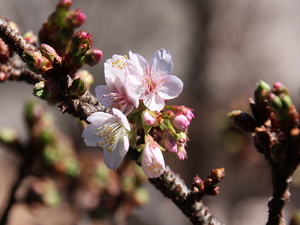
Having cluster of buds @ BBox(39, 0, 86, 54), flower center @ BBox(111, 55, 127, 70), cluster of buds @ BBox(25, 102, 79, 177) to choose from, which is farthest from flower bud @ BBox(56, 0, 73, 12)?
cluster of buds @ BBox(25, 102, 79, 177)

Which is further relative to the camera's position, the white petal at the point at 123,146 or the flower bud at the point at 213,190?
the flower bud at the point at 213,190

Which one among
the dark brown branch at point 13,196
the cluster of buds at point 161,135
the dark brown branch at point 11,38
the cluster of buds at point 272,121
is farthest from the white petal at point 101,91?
the dark brown branch at point 13,196

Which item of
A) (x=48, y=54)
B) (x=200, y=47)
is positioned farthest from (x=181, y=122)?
(x=200, y=47)

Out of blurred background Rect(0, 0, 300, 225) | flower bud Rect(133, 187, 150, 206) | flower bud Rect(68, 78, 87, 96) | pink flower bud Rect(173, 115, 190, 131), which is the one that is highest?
blurred background Rect(0, 0, 300, 225)

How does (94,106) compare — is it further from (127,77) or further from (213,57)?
(213,57)

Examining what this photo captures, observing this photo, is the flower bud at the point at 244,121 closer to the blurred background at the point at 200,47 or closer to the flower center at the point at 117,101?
the flower center at the point at 117,101

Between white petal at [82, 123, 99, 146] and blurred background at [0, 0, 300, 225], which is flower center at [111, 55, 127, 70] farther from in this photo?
blurred background at [0, 0, 300, 225]

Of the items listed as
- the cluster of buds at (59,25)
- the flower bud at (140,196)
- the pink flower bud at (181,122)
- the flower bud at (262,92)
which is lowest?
the pink flower bud at (181,122)
